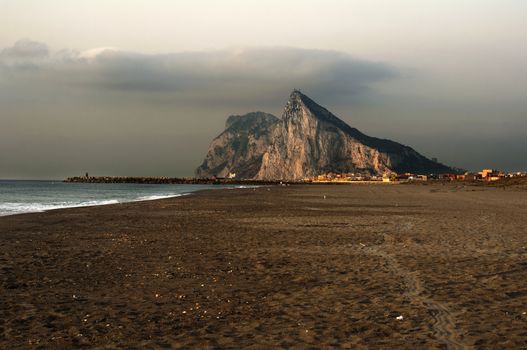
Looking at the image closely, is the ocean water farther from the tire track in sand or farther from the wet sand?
the tire track in sand

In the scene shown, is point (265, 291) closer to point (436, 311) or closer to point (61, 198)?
point (436, 311)

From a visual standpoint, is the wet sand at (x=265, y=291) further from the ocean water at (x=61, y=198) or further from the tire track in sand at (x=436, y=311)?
the ocean water at (x=61, y=198)

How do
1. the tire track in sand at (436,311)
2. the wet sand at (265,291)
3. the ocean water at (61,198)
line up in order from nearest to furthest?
the tire track in sand at (436,311)
the wet sand at (265,291)
the ocean water at (61,198)

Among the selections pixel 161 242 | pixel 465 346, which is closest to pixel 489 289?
pixel 465 346

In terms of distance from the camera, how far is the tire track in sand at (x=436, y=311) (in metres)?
7.86

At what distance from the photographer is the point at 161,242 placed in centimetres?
2028

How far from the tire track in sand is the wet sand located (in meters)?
0.03

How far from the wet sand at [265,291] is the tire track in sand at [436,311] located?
0.03m

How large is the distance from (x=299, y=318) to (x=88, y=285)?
5920 mm

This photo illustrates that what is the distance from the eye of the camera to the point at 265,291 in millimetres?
11477

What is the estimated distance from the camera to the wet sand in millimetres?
8164

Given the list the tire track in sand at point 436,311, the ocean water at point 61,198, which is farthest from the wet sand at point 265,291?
the ocean water at point 61,198

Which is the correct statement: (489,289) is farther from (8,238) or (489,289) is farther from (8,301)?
(8,238)

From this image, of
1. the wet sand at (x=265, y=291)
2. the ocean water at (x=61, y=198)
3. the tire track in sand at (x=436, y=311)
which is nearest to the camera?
the tire track in sand at (x=436, y=311)
